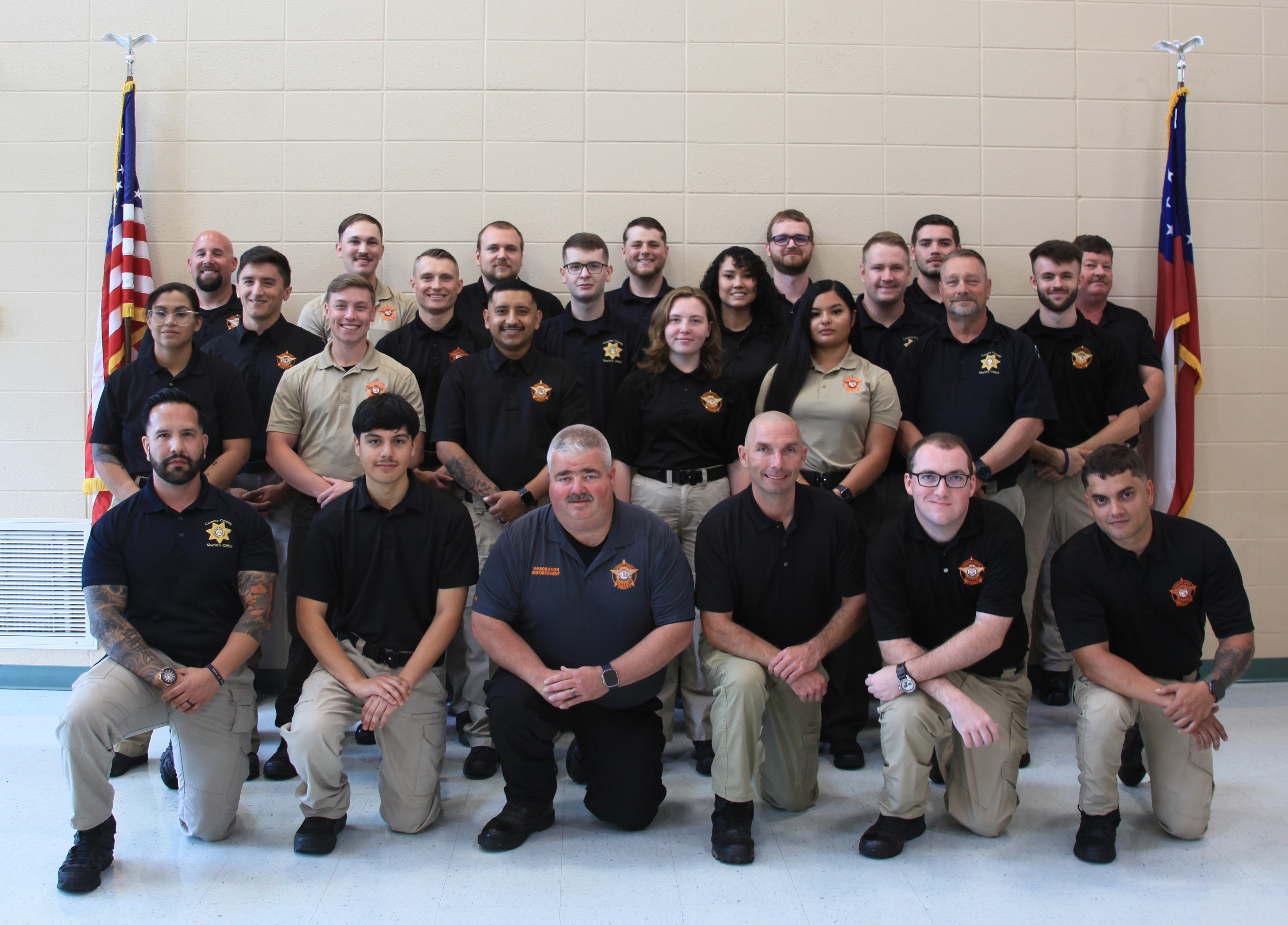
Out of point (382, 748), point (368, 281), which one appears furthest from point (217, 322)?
point (382, 748)

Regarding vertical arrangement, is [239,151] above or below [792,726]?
above

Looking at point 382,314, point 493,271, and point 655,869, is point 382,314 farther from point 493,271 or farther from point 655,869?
point 655,869

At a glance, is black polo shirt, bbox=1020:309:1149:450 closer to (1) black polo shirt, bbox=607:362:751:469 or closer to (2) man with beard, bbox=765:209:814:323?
(2) man with beard, bbox=765:209:814:323

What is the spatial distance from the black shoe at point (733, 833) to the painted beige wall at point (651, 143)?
104 inches

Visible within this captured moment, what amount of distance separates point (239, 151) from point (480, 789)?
3229 millimetres

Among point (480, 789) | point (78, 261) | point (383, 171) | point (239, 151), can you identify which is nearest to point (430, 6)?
point (383, 171)

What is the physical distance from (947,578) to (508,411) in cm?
176

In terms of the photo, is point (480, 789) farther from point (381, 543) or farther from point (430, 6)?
point (430, 6)

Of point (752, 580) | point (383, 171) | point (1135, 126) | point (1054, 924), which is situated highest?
point (1135, 126)

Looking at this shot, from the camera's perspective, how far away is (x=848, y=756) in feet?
11.2

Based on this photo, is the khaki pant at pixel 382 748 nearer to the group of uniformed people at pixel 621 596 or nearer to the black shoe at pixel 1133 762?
the group of uniformed people at pixel 621 596

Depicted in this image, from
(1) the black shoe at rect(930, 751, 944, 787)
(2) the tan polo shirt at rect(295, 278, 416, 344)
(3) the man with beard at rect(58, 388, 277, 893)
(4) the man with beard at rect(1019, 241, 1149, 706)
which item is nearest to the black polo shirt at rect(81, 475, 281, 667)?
(3) the man with beard at rect(58, 388, 277, 893)

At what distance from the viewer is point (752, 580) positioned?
9.90 ft

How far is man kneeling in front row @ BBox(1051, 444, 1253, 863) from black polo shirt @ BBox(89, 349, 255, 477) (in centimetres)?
302
